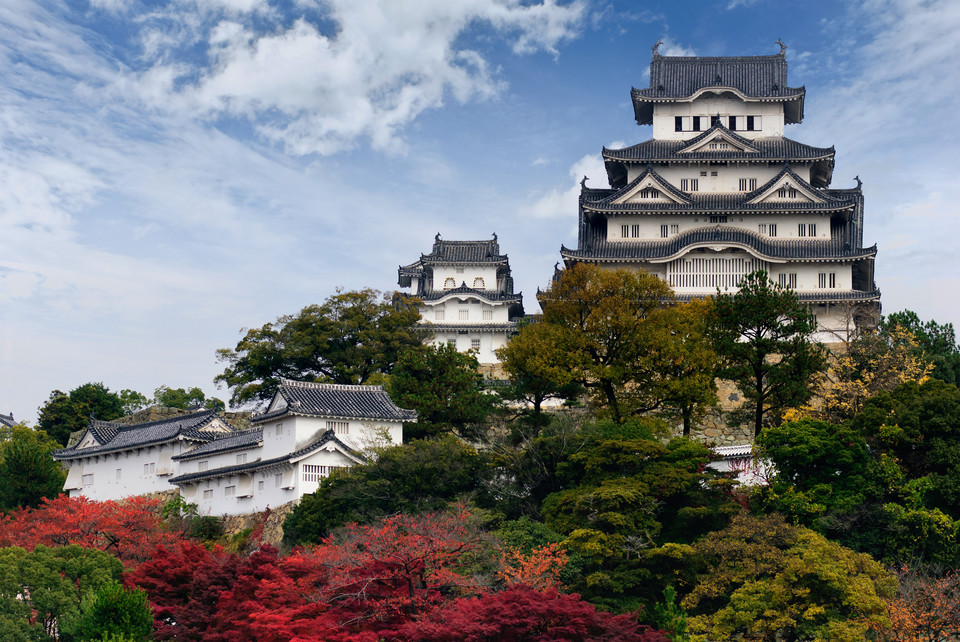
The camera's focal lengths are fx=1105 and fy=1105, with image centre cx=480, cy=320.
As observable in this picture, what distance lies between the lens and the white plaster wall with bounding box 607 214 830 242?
187ft

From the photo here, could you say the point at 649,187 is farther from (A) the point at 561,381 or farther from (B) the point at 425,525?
(B) the point at 425,525

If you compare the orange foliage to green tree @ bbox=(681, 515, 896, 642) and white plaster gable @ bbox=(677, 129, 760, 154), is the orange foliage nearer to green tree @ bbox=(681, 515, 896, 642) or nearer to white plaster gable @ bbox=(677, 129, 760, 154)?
green tree @ bbox=(681, 515, 896, 642)

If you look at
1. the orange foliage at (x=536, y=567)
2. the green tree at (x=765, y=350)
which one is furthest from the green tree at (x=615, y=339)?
the orange foliage at (x=536, y=567)

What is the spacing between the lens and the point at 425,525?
2812cm

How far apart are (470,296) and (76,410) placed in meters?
22.1

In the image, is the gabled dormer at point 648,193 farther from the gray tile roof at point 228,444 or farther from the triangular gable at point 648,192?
the gray tile roof at point 228,444

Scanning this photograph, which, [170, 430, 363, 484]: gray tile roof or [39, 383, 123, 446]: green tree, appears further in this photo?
[39, 383, 123, 446]: green tree

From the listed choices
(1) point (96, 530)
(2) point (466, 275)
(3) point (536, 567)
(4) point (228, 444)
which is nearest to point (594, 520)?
(3) point (536, 567)

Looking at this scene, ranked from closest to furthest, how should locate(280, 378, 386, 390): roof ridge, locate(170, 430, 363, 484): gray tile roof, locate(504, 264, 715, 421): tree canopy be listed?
locate(170, 430, 363, 484): gray tile roof, locate(504, 264, 715, 421): tree canopy, locate(280, 378, 386, 390): roof ridge

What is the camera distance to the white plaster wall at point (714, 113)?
6225 centimetres

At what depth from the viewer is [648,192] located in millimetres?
58219

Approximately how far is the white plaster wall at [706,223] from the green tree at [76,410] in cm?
A: 2760

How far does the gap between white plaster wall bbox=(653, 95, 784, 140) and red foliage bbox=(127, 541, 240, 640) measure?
4050cm

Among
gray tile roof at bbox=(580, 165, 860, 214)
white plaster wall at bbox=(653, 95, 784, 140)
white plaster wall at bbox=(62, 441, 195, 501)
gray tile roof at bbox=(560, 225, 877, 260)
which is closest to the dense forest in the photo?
white plaster wall at bbox=(62, 441, 195, 501)
